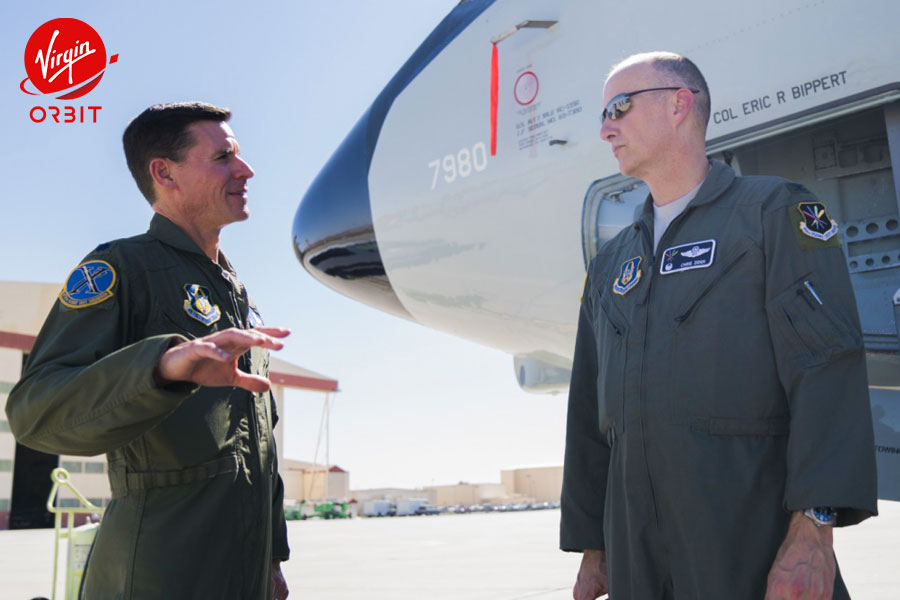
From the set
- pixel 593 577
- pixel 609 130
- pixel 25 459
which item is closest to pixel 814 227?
pixel 609 130

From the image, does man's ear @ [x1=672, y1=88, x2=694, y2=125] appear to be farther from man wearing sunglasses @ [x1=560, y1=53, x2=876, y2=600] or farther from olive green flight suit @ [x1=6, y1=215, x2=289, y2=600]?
olive green flight suit @ [x1=6, y1=215, x2=289, y2=600]

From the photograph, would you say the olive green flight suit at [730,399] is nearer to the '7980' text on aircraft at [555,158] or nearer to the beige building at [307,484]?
the '7980' text on aircraft at [555,158]

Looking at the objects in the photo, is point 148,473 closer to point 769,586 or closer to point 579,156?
point 769,586

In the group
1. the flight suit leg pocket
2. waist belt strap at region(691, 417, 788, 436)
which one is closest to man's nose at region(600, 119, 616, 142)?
the flight suit leg pocket

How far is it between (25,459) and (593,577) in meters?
33.0

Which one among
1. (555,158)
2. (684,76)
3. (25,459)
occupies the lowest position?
(684,76)

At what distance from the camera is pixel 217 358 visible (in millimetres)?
1535

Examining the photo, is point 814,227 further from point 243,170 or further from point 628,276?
point 243,170

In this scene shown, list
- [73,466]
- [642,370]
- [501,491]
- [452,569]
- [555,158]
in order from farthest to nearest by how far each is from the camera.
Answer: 1. [501,491]
2. [73,466]
3. [452,569]
4. [555,158]
5. [642,370]

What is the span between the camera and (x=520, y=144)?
498 centimetres

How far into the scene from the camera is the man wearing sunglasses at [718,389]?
1912mm

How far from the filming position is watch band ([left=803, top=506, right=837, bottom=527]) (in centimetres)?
187

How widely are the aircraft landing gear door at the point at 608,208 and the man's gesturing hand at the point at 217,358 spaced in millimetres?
2909

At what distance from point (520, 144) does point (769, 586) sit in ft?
11.3
